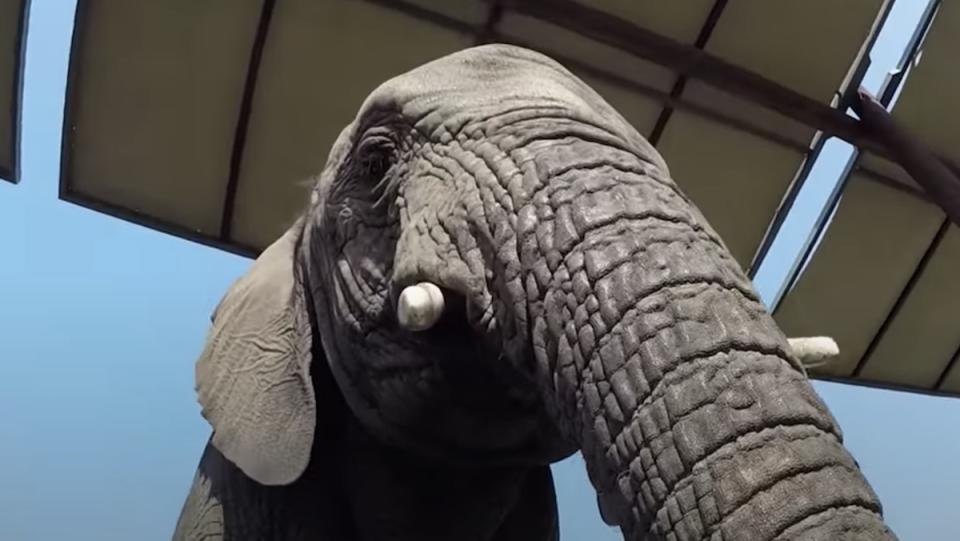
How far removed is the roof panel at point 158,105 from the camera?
2.10 m

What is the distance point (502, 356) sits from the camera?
658 millimetres

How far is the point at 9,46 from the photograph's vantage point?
208 cm

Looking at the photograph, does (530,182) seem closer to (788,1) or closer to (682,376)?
(682,376)

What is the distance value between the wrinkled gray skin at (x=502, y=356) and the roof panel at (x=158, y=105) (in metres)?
1.26

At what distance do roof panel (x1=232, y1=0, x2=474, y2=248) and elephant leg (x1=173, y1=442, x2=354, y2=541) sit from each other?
4.40ft

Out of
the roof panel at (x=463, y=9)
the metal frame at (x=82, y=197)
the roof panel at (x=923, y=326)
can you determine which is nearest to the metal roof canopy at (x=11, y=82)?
the metal frame at (x=82, y=197)

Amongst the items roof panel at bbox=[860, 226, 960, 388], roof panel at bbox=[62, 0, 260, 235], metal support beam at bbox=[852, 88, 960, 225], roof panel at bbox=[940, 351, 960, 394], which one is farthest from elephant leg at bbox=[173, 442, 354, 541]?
roof panel at bbox=[940, 351, 960, 394]

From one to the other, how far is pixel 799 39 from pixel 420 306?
6.30 ft

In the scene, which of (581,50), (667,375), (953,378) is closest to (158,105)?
(581,50)

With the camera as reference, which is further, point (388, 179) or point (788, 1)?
point (788, 1)

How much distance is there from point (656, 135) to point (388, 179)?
167 centimetres

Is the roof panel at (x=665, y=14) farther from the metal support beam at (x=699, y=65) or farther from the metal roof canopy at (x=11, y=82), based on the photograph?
the metal roof canopy at (x=11, y=82)

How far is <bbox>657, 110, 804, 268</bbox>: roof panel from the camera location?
2.42m

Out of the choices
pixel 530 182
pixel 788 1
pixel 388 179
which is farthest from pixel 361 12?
pixel 530 182
